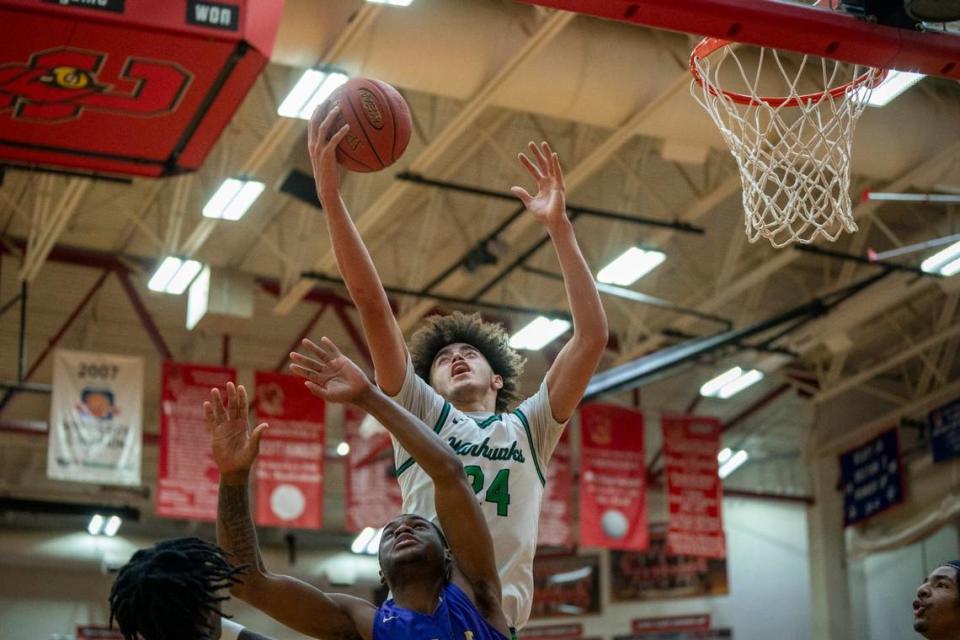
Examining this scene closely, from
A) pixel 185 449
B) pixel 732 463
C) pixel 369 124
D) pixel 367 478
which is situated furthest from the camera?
pixel 732 463

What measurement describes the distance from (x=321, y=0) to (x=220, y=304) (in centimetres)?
556

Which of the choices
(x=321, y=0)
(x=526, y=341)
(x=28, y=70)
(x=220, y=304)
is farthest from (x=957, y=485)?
(x=28, y=70)

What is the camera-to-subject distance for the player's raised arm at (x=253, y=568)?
386 centimetres

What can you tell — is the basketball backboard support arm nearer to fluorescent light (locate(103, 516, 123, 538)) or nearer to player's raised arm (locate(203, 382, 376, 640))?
player's raised arm (locate(203, 382, 376, 640))

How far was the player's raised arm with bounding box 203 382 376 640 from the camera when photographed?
12.7ft

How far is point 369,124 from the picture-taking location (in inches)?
200

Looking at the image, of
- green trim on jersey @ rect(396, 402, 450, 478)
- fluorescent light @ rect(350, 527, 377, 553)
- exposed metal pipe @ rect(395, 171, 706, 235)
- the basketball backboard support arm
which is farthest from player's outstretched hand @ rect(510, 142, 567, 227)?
fluorescent light @ rect(350, 527, 377, 553)

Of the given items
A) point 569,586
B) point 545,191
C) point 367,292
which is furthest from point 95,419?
point 367,292

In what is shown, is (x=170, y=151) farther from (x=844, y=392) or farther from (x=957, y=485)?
(x=844, y=392)

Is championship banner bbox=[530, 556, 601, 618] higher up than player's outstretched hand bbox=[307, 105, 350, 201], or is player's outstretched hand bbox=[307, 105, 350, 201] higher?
championship banner bbox=[530, 556, 601, 618]

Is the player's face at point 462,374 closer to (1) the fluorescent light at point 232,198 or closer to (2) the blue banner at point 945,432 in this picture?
(1) the fluorescent light at point 232,198

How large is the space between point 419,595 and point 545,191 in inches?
63.9

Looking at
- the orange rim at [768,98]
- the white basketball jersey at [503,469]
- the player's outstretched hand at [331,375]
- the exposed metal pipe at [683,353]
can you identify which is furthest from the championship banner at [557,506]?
→ the player's outstretched hand at [331,375]

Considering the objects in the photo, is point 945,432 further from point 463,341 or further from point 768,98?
point 463,341
